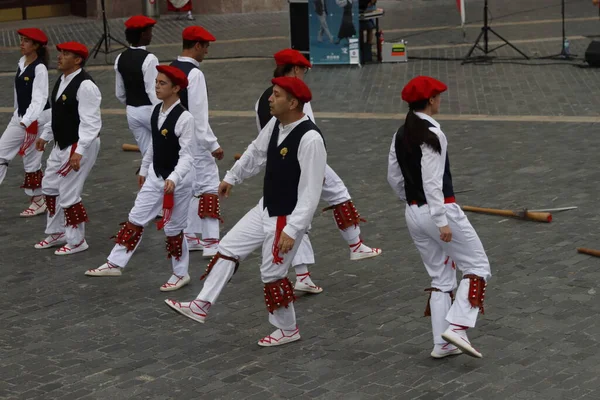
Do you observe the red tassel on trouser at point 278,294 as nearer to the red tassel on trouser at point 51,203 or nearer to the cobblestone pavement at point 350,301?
the cobblestone pavement at point 350,301

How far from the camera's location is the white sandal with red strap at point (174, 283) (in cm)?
855

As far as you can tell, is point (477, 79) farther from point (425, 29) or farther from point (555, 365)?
point (555, 365)

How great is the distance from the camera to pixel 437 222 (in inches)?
265

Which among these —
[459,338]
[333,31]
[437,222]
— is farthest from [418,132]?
[333,31]

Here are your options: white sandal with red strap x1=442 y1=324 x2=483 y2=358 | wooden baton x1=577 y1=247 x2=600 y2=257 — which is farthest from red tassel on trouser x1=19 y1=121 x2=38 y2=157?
white sandal with red strap x1=442 y1=324 x2=483 y2=358

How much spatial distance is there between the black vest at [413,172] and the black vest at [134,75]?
12.5 ft

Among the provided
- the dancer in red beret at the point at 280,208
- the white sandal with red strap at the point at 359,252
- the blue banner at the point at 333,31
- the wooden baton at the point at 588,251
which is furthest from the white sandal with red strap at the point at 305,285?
the blue banner at the point at 333,31

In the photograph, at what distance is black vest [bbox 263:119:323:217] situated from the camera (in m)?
7.09

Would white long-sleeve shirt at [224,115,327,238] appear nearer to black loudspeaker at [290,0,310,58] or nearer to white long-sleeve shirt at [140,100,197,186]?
white long-sleeve shirt at [140,100,197,186]

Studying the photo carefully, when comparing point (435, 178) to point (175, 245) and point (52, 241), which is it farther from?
point (52, 241)

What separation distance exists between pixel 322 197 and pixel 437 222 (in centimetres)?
245

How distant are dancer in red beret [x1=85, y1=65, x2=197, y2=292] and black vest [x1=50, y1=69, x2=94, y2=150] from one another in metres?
1.03

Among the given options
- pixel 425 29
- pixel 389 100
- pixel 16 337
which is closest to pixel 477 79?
pixel 389 100

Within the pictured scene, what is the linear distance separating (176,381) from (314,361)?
2.97 feet
